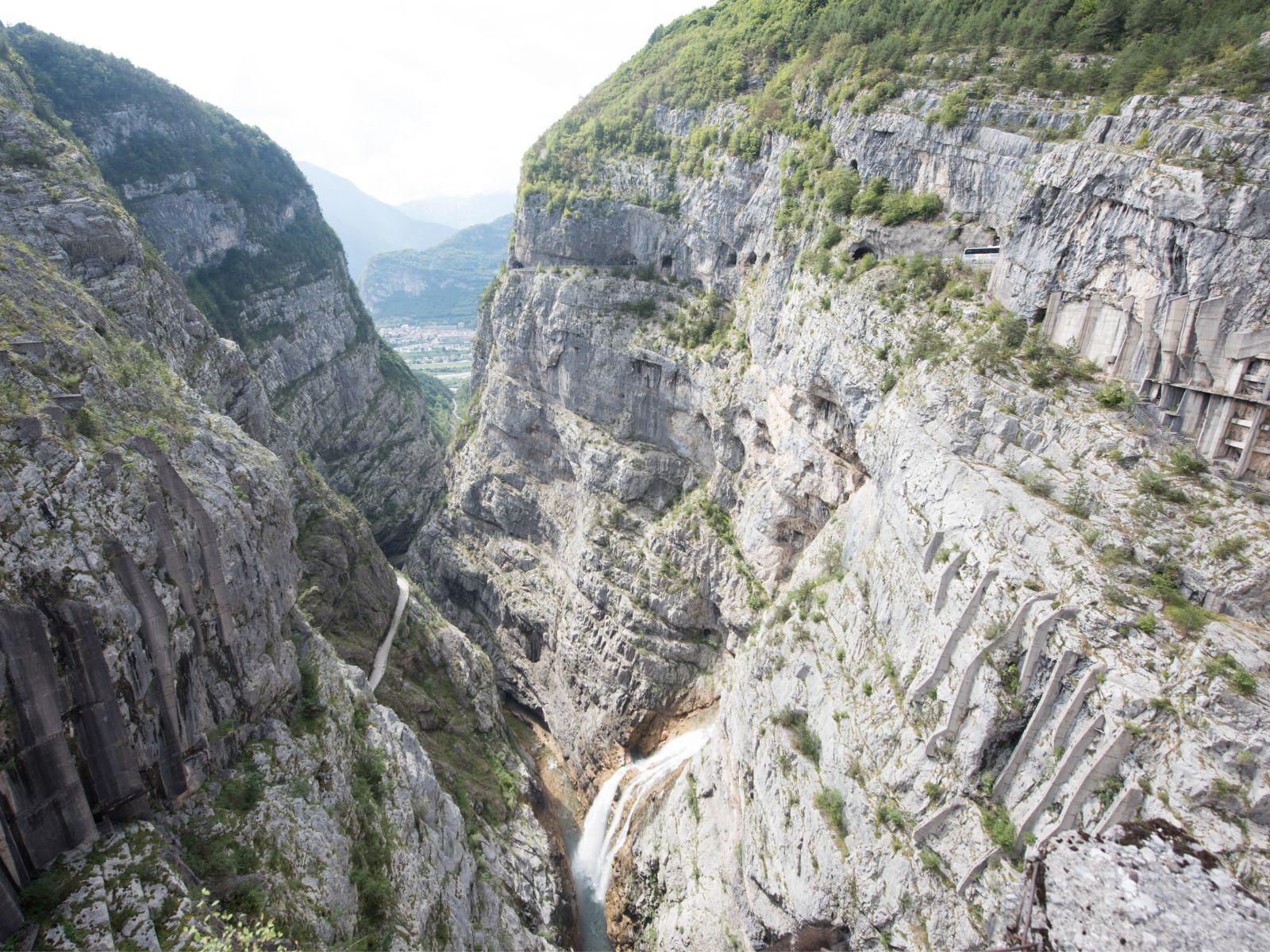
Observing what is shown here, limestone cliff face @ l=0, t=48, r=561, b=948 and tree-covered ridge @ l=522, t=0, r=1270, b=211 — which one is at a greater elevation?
tree-covered ridge @ l=522, t=0, r=1270, b=211

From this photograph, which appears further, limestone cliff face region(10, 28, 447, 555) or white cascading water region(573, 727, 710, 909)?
limestone cliff face region(10, 28, 447, 555)

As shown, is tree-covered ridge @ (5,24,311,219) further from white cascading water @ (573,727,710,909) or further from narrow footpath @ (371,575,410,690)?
white cascading water @ (573,727,710,909)

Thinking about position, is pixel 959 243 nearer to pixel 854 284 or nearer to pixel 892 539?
pixel 854 284

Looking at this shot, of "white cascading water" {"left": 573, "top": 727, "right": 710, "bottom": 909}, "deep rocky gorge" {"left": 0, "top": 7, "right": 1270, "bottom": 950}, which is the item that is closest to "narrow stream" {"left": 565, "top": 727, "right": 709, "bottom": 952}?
"white cascading water" {"left": 573, "top": 727, "right": 710, "bottom": 909}

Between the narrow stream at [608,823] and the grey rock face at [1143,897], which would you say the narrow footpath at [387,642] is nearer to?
the narrow stream at [608,823]

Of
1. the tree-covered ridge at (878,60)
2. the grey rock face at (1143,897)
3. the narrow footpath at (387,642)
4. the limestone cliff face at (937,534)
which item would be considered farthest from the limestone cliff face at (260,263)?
the grey rock face at (1143,897)

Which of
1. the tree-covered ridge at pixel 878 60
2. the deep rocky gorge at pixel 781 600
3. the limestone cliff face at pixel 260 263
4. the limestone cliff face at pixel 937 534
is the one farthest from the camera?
the limestone cliff face at pixel 260 263

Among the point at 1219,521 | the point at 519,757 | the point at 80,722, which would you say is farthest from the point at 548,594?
the point at 1219,521

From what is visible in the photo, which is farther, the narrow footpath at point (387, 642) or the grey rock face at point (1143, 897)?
the narrow footpath at point (387, 642)
